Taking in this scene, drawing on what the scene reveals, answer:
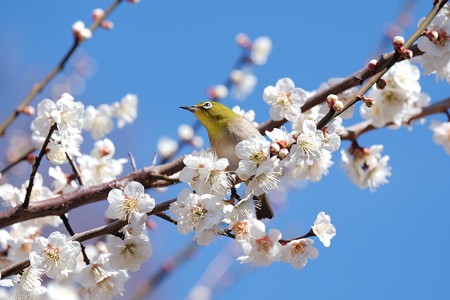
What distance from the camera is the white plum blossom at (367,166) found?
3223mm

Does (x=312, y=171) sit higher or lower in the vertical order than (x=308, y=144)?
higher

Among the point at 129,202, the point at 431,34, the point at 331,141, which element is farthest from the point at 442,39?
the point at 129,202

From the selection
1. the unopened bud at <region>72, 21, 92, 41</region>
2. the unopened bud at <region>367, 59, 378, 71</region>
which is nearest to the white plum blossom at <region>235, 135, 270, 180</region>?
the unopened bud at <region>367, 59, 378, 71</region>

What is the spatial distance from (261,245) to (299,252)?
5.5 inches

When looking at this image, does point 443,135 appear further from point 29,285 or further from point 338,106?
point 29,285

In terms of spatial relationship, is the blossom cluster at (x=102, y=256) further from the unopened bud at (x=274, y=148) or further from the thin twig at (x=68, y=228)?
the unopened bud at (x=274, y=148)

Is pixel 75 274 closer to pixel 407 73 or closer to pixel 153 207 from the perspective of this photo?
pixel 153 207

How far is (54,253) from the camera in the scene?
6.88ft

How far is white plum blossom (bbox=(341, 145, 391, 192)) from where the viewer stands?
3.22 meters

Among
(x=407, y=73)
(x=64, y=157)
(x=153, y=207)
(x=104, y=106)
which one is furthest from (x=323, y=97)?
(x=104, y=106)

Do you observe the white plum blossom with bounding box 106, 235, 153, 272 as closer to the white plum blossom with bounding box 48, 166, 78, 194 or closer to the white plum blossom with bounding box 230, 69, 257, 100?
the white plum blossom with bounding box 48, 166, 78, 194

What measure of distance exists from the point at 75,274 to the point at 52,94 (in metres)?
3.28

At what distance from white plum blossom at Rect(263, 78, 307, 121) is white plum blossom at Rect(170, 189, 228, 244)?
803 millimetres

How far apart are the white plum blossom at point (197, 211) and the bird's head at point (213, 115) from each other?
27.4 inches
